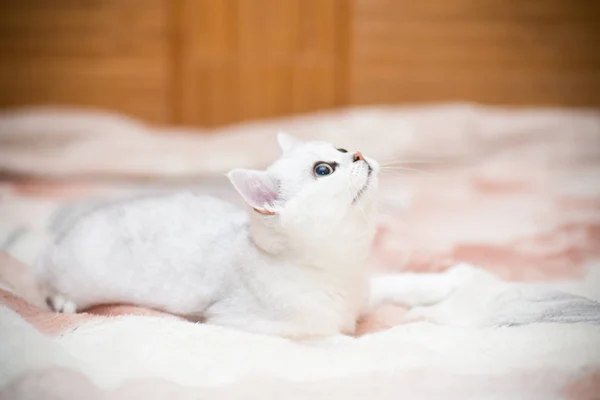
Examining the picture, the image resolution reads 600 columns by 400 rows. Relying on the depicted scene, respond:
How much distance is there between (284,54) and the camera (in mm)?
3143

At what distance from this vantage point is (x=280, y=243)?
41.6 inches

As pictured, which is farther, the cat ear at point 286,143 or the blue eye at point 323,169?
the cat ear at point 286,143

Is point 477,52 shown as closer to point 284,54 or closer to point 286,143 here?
point 284,54

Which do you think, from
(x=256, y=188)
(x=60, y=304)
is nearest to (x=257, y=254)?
(x=256, y=188)

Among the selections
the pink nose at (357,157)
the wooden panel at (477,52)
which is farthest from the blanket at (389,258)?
the wooden panel at (477,52)

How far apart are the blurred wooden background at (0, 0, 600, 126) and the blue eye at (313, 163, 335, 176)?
216 cm

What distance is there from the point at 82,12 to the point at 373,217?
8.21 ft

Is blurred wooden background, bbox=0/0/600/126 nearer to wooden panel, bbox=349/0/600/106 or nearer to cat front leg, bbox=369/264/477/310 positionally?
wooden panel, bbox=349/0/600/106

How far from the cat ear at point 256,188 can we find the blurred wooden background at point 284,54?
218 cm

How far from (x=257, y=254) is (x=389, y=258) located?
20.1 inches

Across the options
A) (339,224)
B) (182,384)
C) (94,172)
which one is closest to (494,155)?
(94,172)

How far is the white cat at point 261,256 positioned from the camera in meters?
1.04

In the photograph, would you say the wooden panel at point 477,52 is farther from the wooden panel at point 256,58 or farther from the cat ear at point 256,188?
the cat ear at point 256,188

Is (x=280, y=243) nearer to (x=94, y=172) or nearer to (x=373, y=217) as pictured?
(x=373, y=217)
